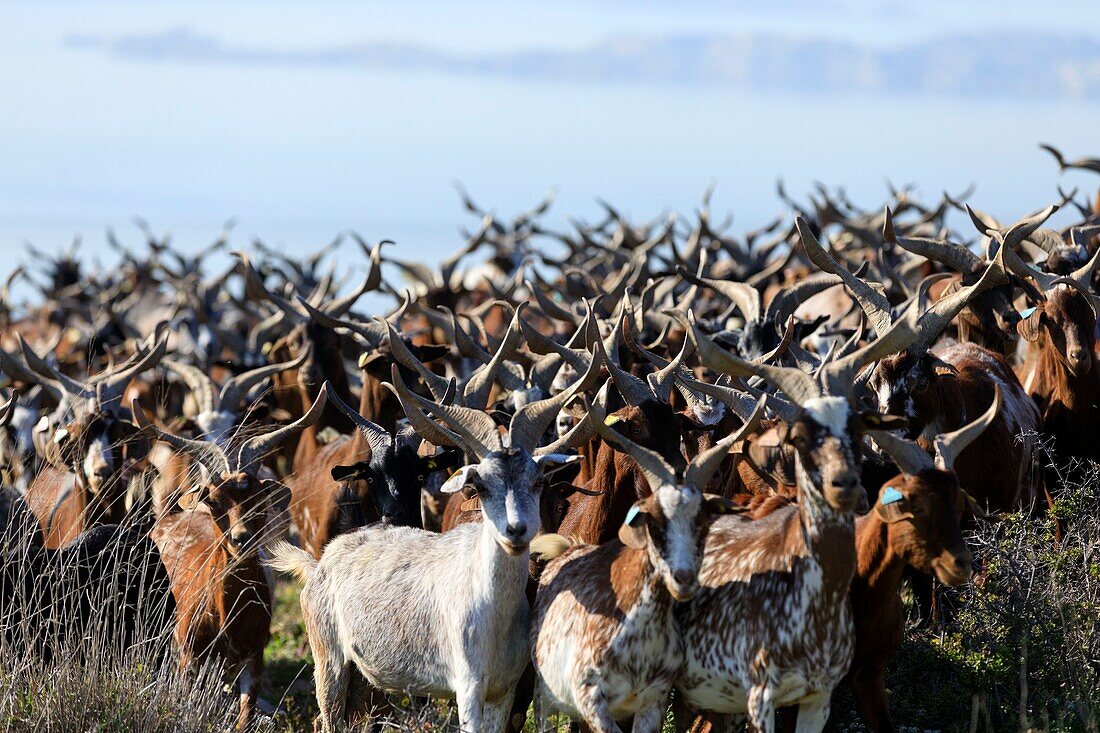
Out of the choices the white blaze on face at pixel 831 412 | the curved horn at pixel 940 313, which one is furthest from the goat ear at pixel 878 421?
the curved horn at pixel 940 313

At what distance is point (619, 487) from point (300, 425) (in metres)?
1.91

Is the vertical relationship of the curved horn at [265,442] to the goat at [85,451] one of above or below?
above

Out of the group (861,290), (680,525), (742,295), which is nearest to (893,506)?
(680,525)

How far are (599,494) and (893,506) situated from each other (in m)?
2.07

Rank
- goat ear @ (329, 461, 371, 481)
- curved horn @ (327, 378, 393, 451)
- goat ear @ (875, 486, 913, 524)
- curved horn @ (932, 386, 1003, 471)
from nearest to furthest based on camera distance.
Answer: goat ear @ (875, 486, 913, 524) → curved horn @ (932, 386, 1003, 471) → goat ear @ (329, 461, 371, 481) → curved horn @ (327, 378, 393, 451)

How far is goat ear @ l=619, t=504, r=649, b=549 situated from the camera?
6715mm

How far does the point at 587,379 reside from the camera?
850cm

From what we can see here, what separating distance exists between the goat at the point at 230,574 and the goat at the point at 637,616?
2.34 meters

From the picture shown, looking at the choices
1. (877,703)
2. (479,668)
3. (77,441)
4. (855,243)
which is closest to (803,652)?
(877,703)

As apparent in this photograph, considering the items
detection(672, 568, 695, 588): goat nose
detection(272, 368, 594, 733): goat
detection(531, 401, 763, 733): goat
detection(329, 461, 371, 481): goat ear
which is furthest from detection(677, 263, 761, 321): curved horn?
detection(672, 568, 695, 588): goat nose

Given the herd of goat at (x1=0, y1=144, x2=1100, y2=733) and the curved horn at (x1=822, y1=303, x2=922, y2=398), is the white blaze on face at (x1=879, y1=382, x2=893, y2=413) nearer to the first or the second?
the herd of goat at (x1=0, y1=144, x2=1100, y2=733)

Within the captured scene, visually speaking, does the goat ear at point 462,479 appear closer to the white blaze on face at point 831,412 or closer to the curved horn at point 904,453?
the white blaze on face at point 831,412

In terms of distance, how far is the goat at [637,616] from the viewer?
6.63 metres

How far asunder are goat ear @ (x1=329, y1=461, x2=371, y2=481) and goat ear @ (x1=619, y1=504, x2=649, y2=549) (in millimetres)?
3246
